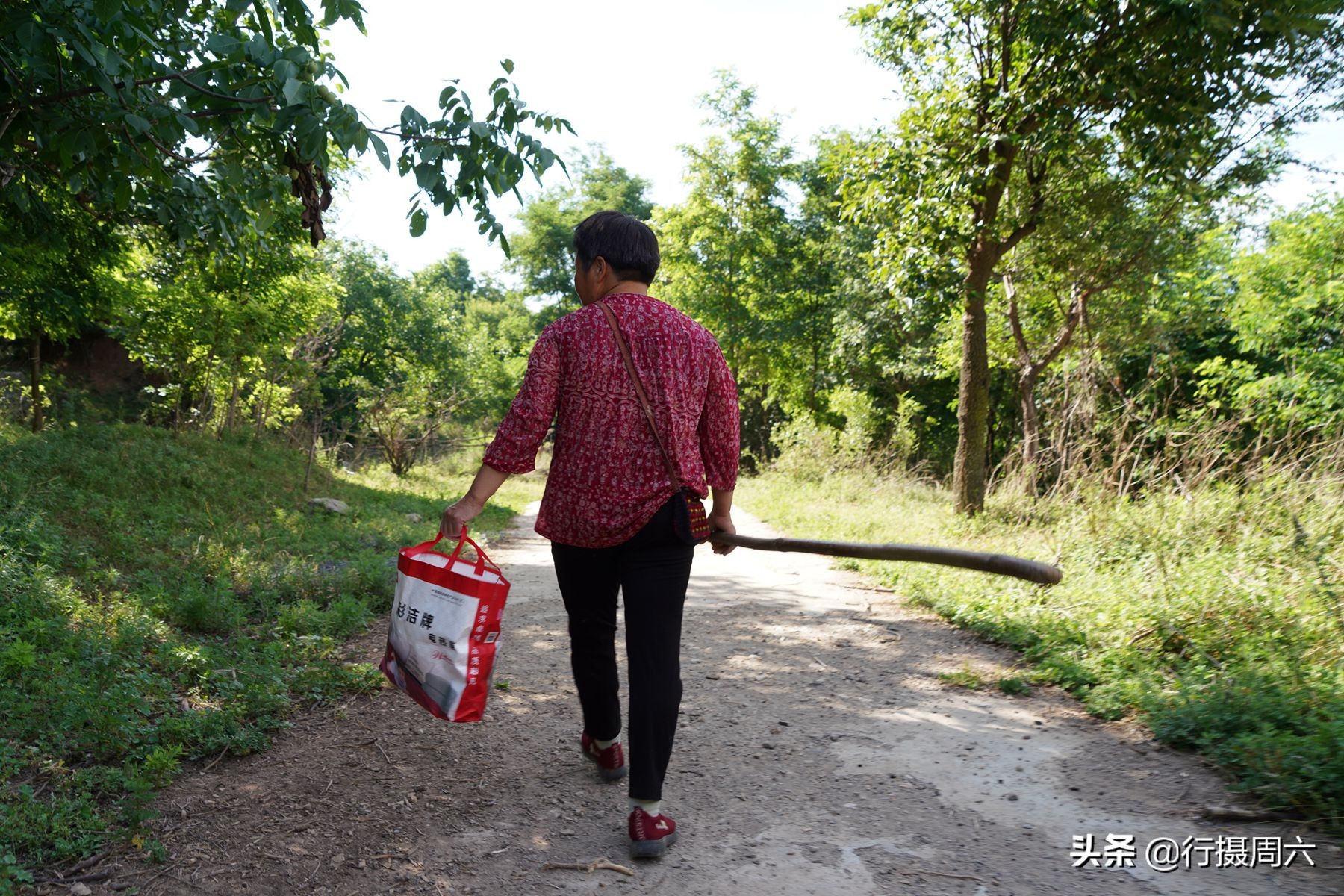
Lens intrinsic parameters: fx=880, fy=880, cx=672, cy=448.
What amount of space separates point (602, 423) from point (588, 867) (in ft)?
5.06

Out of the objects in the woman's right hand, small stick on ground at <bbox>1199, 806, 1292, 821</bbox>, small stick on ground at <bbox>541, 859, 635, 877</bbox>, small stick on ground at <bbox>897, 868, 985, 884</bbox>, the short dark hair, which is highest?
the short dark hair

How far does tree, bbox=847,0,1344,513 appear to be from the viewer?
26.1 ft

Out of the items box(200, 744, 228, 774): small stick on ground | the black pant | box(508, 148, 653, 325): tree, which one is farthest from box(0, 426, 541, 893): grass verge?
box(508, 148, 653, 325): tree

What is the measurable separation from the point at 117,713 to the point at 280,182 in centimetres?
282

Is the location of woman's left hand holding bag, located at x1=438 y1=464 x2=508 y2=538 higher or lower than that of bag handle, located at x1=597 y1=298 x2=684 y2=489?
lower

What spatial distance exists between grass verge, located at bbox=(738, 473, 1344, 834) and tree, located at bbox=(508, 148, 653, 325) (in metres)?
40.9

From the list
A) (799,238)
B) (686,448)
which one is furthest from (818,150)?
(686,448)

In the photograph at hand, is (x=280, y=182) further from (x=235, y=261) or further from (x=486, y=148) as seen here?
(x=235, y=261)

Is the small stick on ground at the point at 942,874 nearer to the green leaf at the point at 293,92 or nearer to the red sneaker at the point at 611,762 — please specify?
the red sneaker at the point at 611,762

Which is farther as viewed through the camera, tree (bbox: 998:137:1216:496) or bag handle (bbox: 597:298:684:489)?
tree (bbox: 998:137:1216:496)

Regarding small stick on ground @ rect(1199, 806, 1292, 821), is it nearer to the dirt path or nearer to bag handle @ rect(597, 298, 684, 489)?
the dirt path

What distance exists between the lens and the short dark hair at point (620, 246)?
11.0 feet

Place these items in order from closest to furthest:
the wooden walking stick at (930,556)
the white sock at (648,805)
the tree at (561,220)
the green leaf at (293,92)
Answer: the wooden walking stick at (930,556)
the white sock at (648,805)
the green leaf at (293,92)
the tree at (561,220)

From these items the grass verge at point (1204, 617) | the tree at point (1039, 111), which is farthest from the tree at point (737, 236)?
the grass verge at point (1204, 617)
